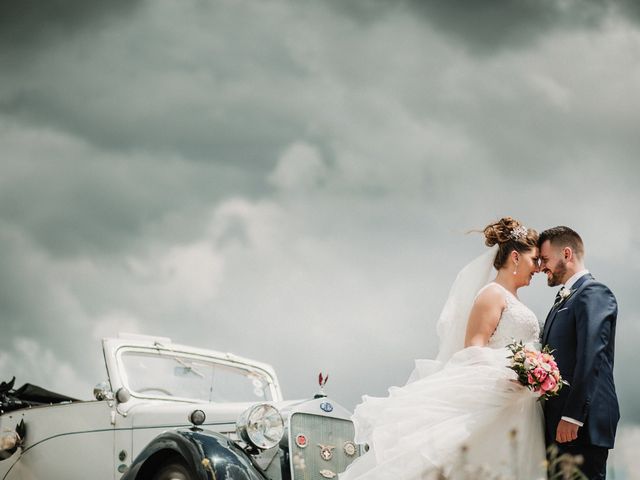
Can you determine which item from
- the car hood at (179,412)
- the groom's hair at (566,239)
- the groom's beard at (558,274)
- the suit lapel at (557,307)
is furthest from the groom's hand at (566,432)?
the car hood at (179,412)

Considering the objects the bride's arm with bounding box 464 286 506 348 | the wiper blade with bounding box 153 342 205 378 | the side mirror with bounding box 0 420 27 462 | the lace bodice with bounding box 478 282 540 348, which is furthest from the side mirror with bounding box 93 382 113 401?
the lace bodice with bounding box 478 282 540 348

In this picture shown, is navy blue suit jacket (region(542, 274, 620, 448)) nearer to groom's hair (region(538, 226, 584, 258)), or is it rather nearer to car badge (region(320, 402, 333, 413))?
groom's hair (region(538, 226, 584, 258))

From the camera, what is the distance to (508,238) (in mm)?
4246

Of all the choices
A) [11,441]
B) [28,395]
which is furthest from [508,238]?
[28,395]

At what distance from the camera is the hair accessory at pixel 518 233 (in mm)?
4216

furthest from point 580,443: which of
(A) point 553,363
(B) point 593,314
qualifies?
(B) point 593,314

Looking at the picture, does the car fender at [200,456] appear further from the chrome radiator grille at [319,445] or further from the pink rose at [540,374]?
the pink rose at [540,374]

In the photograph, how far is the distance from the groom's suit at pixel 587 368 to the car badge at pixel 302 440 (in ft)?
5.25

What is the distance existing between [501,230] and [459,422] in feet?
4.57

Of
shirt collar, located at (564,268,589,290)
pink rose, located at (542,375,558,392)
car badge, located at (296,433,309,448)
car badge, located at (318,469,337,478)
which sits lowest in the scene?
car badge, located at (318,469,337,478)

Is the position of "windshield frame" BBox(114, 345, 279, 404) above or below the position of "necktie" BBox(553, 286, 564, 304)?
above

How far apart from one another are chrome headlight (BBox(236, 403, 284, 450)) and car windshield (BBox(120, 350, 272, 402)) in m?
1.49

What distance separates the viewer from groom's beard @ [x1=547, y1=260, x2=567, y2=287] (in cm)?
381

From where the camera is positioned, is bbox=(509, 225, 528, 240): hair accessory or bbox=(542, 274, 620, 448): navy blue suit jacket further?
bbox=(509, 225, 528, 240): hair accessory
